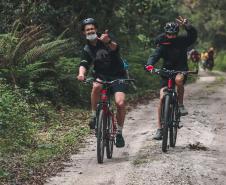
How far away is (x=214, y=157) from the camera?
9.11 meters

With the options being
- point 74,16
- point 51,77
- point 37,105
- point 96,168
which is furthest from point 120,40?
point 96,168

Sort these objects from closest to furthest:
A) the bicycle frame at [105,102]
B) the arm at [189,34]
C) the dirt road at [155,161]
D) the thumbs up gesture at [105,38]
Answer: the dirt road at [155,161]
the thumbs up gesture at [105,38]
the bicycle frame at [105,102]
the arm at [189,34]

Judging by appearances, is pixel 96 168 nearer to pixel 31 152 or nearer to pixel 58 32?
pixel 31 152

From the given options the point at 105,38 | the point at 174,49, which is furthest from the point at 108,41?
the point at 174,49

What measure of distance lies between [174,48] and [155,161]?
2.31 metres

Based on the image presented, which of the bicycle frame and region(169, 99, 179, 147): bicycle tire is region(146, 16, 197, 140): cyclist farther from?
the bicycle frame

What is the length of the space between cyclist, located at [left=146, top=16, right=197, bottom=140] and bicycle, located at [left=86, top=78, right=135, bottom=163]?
116 cm

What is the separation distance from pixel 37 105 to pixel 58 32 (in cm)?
552

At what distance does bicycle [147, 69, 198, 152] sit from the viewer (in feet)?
30.6

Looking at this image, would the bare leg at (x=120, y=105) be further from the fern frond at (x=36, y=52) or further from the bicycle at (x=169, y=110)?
the fern frond at (x=36, y=52)

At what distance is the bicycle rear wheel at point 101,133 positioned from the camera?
850cm

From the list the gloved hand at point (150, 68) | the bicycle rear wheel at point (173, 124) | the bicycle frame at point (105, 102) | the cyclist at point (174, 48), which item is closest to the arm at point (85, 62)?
the bicycle frame at point (105, 102)

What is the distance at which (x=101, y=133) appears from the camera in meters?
8.57

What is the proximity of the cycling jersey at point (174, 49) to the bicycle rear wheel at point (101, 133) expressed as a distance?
1.68 meters
